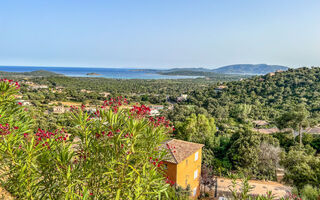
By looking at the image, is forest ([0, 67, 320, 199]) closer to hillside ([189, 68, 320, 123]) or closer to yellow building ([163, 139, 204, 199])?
hillside ([189, 68, 320, 123])

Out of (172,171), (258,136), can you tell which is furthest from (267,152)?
(172,171)

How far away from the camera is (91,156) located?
142 inches

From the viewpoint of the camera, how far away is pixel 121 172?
3.41 metres

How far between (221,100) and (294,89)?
16079 mm

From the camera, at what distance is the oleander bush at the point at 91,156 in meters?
3.26

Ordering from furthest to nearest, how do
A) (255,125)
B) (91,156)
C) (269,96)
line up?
(269,96) → (255,125) → (91,156)

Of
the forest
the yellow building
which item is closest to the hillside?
the forest

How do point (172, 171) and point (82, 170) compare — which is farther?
point (172, 171)

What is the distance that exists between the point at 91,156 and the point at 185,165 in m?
11.5

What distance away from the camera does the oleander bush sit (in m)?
3.26

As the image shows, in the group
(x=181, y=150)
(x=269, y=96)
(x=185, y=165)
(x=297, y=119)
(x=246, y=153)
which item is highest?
(x=269, y=96)

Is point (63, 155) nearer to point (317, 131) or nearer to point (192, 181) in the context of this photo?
point (192, 181)

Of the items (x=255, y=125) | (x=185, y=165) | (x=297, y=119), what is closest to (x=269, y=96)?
(x=255, y=125)

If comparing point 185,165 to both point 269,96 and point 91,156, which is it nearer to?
point 91,156
